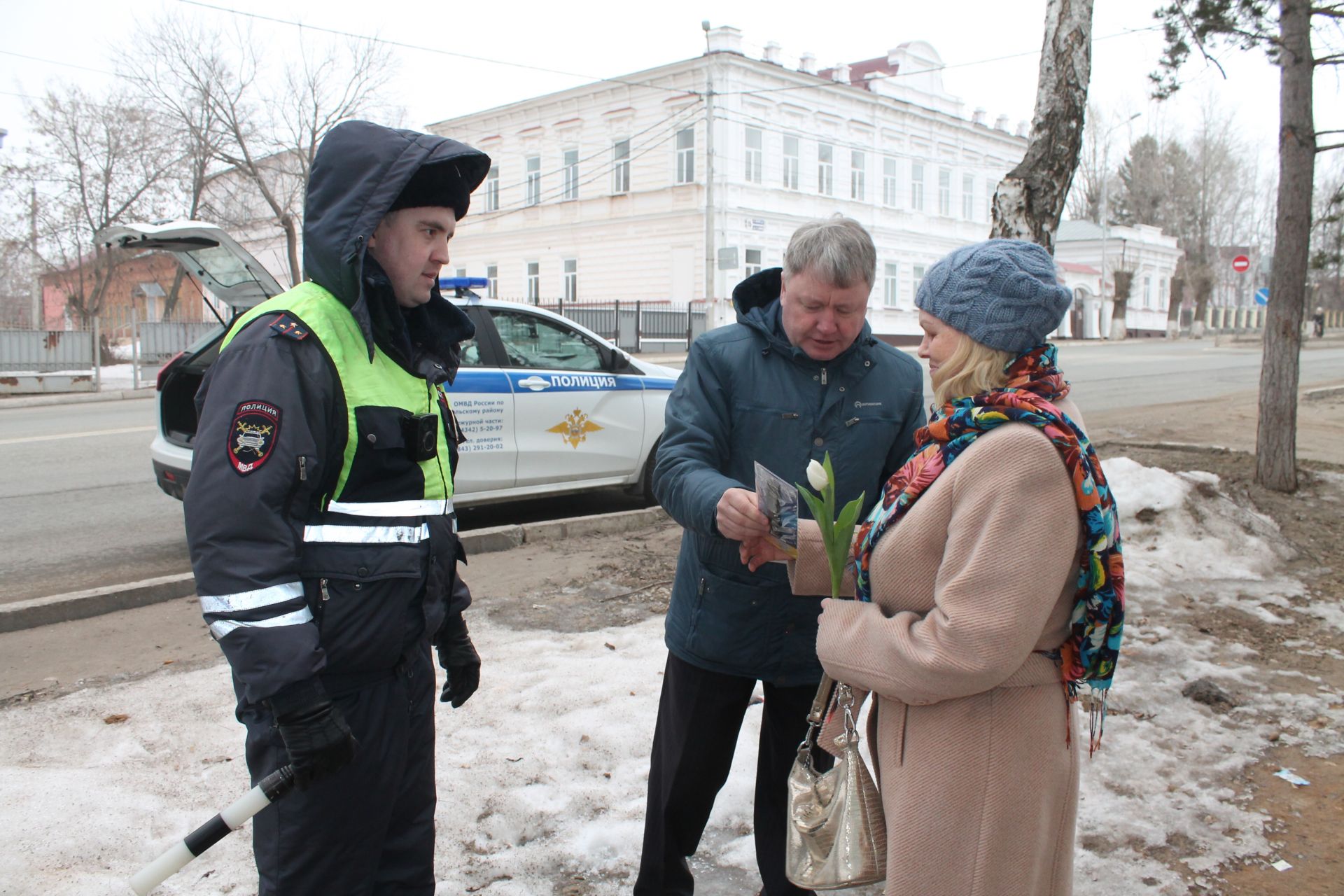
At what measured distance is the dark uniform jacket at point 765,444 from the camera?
2564 millimetres

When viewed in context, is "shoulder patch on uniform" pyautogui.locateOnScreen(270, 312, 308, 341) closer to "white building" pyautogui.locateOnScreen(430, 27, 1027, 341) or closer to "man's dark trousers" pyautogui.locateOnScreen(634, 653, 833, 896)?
"man's dark trousers" pyautogui.locateOnScreen(634, 653, 833, 896)

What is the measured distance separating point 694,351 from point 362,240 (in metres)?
1.03

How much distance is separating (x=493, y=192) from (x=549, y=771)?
39.1 m

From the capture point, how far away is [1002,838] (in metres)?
1.87

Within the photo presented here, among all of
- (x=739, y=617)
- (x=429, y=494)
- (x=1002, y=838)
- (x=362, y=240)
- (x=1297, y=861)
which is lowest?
(x=1297, y=861)

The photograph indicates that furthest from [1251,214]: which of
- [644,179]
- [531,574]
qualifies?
[531,574]

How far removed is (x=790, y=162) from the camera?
3619cm

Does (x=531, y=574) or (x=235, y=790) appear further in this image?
(x=531, y=574)

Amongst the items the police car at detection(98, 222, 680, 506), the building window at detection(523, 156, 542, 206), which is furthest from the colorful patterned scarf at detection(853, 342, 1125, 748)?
the building window at detection(523, 156, 542, 206)

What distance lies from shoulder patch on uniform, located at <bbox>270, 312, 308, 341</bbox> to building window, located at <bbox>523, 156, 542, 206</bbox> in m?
38.0

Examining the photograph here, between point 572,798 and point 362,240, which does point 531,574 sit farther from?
point 362,240

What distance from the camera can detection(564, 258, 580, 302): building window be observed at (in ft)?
123

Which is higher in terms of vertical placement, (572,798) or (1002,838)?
(1002,838)

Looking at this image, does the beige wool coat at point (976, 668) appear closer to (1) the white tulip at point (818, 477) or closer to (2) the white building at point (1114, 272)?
(1) the white tulip at point (818, 477)
